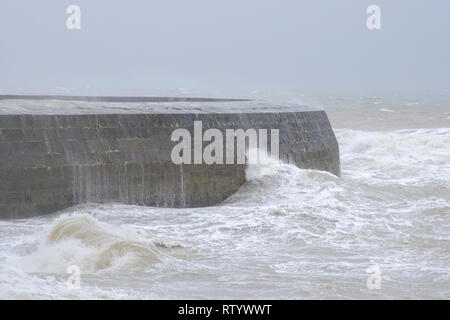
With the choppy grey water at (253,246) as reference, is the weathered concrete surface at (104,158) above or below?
above

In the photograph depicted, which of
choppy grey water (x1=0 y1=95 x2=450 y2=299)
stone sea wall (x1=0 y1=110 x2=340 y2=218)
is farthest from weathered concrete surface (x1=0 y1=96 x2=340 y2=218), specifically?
choppy grey water (x1=0 y1=95 x2=450 y2=299)

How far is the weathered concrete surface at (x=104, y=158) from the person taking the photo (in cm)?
984

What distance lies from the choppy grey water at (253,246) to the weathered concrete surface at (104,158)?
0.85ft

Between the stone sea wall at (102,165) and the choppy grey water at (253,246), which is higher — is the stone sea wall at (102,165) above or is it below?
above

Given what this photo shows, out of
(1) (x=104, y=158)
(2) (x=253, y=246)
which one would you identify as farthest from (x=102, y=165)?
(2) (x=253, y=246)

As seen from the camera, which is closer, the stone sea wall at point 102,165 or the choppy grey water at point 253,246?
the choppy grey water at point 253,246

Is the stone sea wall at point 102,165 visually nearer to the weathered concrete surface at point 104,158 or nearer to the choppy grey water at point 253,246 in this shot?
the weathered concrete surface at point 104,158

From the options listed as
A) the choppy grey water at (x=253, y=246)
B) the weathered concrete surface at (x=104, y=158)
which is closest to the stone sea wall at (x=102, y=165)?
the weathered concrete surface at (x=104, y=158)

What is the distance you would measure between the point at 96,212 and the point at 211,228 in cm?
139

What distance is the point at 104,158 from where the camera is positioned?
10.5 metres

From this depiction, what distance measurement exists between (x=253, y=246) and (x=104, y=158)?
268 centimetres

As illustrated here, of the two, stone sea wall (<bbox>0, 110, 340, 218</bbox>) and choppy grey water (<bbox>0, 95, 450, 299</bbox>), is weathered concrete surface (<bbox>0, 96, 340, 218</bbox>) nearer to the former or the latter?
stone sea wall (<bbox>0, 110, 340, 218</bbox>)

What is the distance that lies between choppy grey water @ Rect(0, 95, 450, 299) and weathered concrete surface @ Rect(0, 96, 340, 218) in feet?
0.85

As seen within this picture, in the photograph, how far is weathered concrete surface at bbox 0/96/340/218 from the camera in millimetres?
9836
